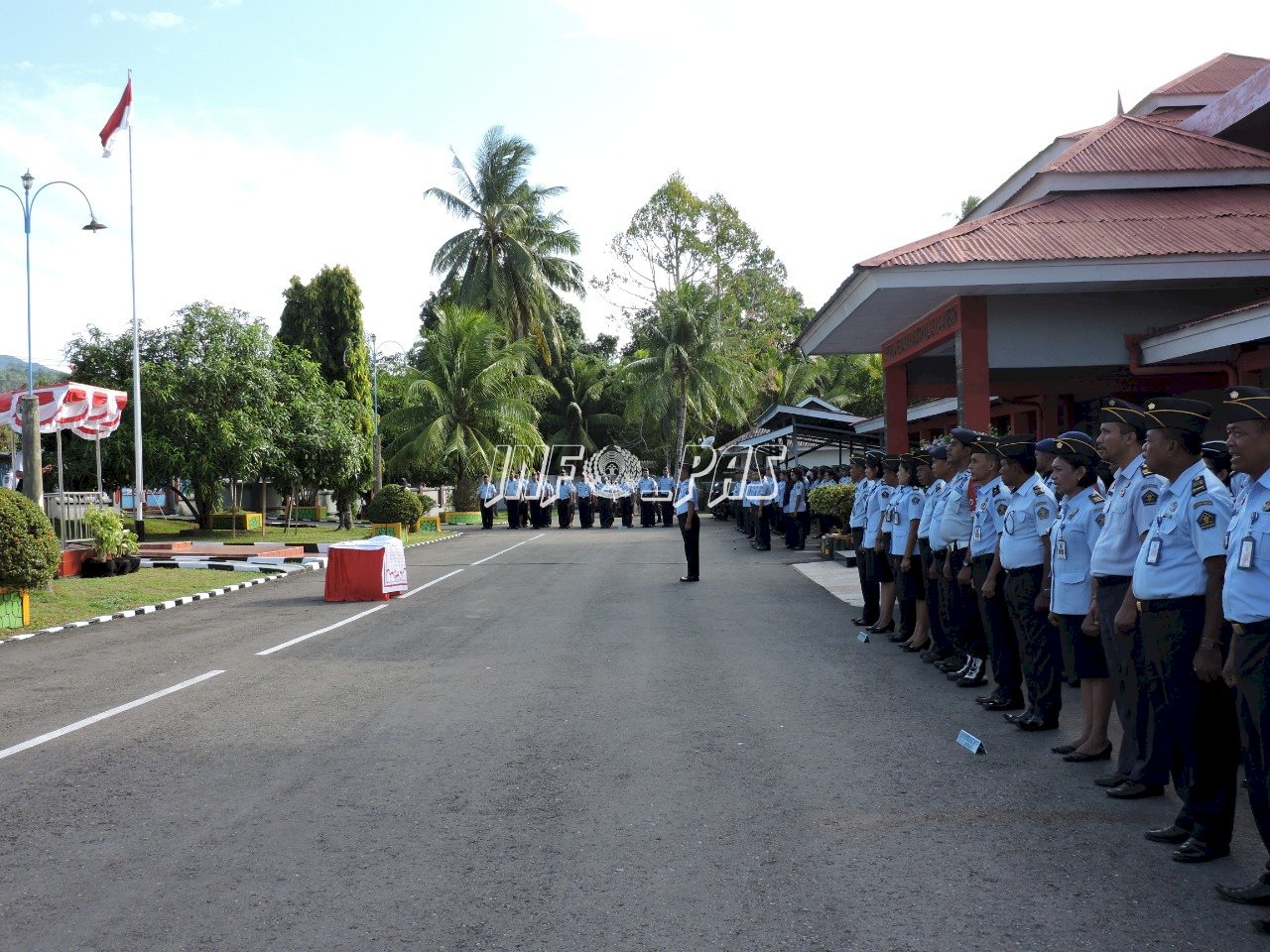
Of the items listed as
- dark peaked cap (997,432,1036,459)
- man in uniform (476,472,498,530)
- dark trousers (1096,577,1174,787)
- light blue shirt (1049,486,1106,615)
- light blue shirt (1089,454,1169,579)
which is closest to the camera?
dark trousers (1096,577,1174,787)

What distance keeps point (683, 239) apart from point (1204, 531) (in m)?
48.2

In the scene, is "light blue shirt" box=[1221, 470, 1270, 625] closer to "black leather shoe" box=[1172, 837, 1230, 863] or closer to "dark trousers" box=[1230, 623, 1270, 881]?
"dark trousers" box=[1230, 623, 1270, 881]

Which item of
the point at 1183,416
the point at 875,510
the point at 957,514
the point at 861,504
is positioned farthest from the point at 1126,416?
the point at 861,504

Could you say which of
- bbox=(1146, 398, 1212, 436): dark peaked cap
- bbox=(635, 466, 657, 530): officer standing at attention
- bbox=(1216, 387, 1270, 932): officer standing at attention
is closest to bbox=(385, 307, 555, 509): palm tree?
bbox=(635, 466, 657, 530): officer standing at attention

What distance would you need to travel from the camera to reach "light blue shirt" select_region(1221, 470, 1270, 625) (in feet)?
13.7

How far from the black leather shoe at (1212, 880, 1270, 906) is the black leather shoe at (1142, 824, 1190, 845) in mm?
637

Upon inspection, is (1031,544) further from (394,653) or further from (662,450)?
(662,450)

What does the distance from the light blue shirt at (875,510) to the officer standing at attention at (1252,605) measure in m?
7.14

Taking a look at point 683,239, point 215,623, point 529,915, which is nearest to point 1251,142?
point 215,623

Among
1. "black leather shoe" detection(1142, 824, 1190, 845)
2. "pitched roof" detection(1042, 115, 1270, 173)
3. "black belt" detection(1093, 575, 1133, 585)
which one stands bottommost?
"black leather shoe" detection(1142, 824, 1190, 845)

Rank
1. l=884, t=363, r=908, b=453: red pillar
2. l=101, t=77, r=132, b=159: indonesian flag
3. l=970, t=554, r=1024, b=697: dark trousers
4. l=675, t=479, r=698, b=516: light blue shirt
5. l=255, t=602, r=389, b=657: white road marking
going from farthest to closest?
l=101, t=77, r=132, b=159: indonesian flag, l=884, t=363, r=908, b=453: red pillar, l=675, t=479, r=698, b=516: light blue shirt, l=255, t=602, r=389, b=657: white road marking, l=970, t=554, r=1024, b=697: dark trousers

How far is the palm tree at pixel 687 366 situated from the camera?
45594 millimetres

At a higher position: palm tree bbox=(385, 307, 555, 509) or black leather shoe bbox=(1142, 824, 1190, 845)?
palm tree bbox=(385, 307, 555, 509)

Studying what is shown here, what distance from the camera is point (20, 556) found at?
13047 millimetres
